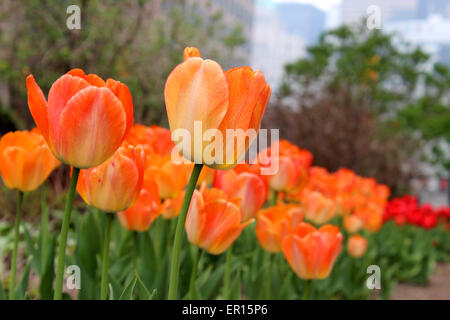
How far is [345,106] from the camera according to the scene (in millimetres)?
7945

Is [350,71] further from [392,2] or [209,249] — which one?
[209,249]

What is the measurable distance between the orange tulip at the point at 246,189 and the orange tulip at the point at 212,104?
519 millimetres

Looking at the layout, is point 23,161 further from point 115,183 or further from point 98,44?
point 98,44

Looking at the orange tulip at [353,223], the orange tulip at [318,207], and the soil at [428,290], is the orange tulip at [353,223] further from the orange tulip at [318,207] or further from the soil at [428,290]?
the soil at [428,290]

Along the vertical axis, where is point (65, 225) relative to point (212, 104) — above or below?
below

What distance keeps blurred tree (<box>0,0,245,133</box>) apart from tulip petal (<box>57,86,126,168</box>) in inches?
216

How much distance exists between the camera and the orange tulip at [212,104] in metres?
0.61

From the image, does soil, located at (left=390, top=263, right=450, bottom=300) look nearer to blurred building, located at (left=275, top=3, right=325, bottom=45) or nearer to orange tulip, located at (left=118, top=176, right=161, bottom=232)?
blurred building, located at (left=275, top=3, right=325, bottom=45)

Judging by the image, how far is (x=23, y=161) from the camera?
106 centimetres

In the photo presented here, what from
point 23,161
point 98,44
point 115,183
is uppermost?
point 98,44

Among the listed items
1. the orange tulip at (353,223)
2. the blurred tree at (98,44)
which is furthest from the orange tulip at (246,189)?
the blurred tree at (98,44)

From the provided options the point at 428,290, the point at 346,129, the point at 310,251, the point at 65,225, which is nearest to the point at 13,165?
the point at 65,225

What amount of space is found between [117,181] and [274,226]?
652 millimetres
